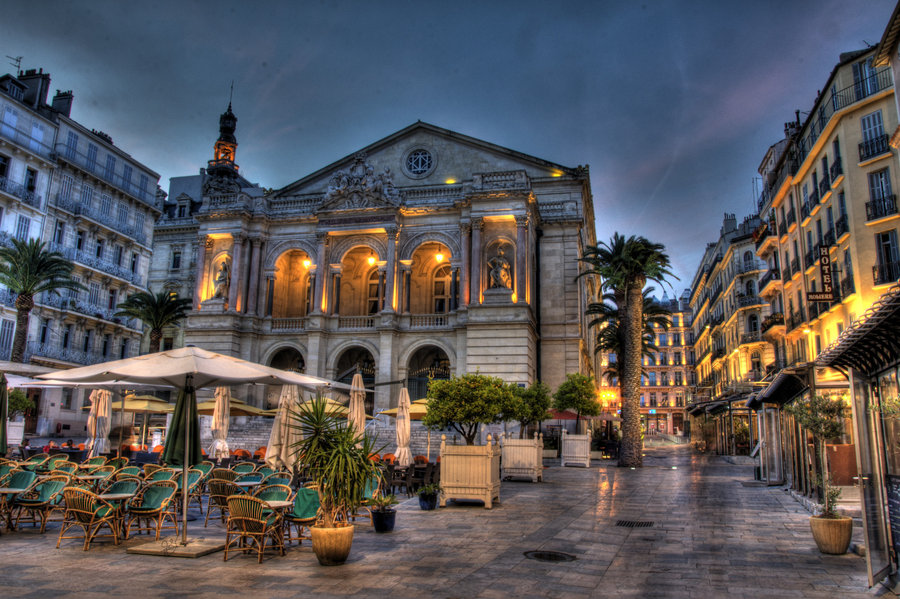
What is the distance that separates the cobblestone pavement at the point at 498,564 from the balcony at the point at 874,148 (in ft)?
59.4

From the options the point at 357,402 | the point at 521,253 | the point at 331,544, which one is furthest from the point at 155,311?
the point at 331,544

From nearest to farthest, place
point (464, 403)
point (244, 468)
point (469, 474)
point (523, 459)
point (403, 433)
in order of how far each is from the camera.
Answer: point (244, 468) → point (469, 474) → point (464, 403) → point (403, 433) → point (523, 459)

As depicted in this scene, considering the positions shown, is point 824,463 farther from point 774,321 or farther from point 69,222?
point 69,222

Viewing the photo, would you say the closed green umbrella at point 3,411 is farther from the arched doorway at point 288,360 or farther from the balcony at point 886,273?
the balcony at point 886,273

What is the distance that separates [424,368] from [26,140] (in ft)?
89.3

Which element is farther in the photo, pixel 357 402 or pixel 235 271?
pixel 235 271

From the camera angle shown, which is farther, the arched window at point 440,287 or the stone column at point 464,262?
the arched window at point 440,287

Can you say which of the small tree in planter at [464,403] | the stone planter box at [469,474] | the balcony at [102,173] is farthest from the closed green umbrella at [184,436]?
the balcony at [102,173]

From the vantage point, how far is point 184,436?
35.7 ft

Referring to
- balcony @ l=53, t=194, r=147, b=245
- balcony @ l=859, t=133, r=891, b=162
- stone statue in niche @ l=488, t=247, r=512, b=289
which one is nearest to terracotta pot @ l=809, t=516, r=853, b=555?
balcony @ l=859, t=133, r=891, b=162

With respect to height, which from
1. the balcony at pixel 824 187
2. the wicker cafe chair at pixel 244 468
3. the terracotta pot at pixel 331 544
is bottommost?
the terracotta pot at pixel 331 544

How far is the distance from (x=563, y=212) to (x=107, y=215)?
30991 mm

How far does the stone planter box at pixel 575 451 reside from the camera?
3084 cm

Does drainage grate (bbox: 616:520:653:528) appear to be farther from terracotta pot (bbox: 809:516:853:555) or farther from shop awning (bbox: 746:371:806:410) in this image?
shop awning (bbox: 746:371:806:410)
